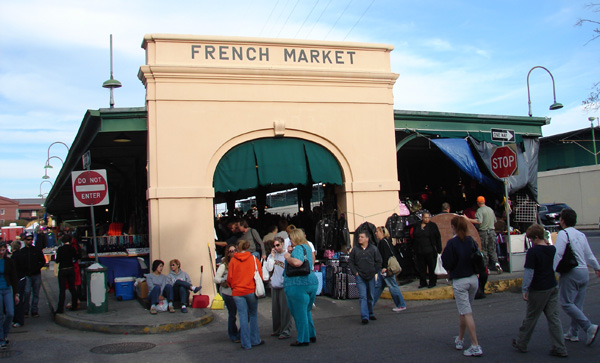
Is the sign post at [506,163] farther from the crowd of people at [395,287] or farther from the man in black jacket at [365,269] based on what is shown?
the man in black jacket at [365,269]

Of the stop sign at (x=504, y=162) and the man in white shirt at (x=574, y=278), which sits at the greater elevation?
the stop sign at (x=504, y=162)

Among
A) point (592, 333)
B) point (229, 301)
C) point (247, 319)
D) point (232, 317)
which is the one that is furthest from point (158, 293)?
point (592, 333)

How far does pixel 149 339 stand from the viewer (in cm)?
874

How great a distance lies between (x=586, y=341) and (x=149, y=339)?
6416mm

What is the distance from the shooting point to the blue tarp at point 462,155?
14.4m

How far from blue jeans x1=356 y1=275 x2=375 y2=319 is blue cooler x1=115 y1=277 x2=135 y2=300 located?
19.7ft

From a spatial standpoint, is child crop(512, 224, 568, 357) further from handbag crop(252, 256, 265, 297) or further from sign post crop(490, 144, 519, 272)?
sign post crop(490, 144, 519, 272)

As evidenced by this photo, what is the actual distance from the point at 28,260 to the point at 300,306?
7.18 meters

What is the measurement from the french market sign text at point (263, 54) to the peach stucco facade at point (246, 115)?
0.08 feet

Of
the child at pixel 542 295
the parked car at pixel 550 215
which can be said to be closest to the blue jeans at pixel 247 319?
the child at pixel 542 295

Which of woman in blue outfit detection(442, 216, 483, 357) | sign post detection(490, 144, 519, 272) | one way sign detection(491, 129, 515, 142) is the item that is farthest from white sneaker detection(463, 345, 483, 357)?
one way sign detection(491, 129, 515, 142)

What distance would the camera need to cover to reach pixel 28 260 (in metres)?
11.7

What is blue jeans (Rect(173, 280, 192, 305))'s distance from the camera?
10805 mm

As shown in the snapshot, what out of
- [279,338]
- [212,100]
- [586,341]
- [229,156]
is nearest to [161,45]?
[212,100]
